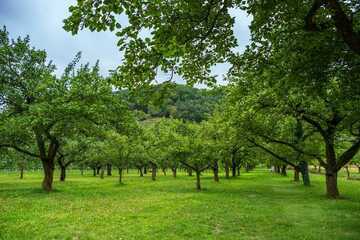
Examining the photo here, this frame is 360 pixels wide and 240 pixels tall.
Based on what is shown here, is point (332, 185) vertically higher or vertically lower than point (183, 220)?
higher

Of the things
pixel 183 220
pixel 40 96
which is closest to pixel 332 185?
pixel 183 220

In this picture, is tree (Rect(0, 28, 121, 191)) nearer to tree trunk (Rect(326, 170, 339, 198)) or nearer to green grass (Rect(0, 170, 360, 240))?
green grass (Rect(0, 170, 360, 240))

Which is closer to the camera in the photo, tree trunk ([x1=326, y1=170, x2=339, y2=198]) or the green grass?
the green grass

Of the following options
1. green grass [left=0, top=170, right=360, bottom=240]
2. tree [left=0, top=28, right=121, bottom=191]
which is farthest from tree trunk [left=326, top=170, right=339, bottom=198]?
tree [left=0, top=28, right=121, bottom=191]

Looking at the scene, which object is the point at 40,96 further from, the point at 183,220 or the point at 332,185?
the point at 332,185

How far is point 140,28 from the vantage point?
8664 millimetres

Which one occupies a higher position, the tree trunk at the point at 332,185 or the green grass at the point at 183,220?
the tree trunk at the point at 332,185

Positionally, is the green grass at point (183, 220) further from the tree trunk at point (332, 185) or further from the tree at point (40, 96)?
the tree at point (40, 96)

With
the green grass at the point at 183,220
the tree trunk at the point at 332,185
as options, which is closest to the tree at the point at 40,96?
the green grass at the point at 183,220

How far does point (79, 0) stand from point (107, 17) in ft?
2.47

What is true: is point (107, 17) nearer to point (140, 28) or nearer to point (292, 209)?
point (140, 28)

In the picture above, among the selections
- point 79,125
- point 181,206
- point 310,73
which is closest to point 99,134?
point 79,125

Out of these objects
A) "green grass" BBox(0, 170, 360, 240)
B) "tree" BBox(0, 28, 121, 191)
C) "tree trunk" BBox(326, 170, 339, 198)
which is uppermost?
"tree" BBox(0, 28, 121, 191)

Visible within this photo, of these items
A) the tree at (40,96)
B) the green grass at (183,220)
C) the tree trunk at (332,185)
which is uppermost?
the tree at (40,96)
